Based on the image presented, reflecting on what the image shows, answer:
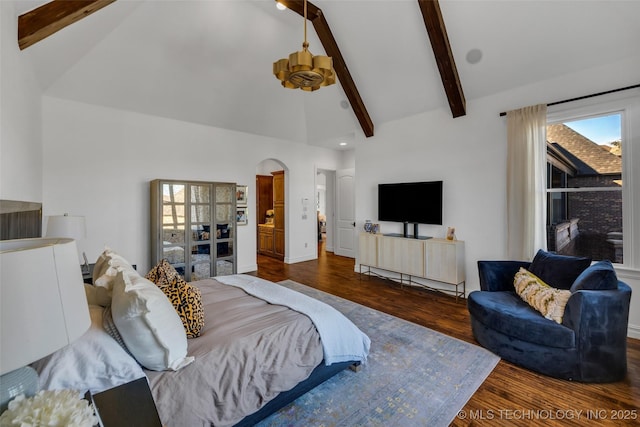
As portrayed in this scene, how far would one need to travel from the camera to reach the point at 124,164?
4258 mm

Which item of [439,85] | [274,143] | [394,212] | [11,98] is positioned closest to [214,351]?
[11,98]

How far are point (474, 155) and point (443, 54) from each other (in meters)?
1.43

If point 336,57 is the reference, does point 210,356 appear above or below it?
below

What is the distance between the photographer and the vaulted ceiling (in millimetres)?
2963

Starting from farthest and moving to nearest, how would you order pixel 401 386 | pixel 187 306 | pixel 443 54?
pixel 443 54
pixel 401 386
pixel 187 306

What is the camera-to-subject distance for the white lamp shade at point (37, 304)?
61 cm

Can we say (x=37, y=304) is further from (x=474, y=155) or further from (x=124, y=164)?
(x=474, y=155)

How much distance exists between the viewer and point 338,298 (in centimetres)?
406

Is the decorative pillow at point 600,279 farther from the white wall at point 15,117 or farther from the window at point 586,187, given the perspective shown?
the white wall at point 15,117

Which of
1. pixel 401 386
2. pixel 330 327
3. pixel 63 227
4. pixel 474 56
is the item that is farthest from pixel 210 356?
pixel 474 56

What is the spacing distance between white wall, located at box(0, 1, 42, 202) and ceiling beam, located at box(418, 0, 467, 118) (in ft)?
12.1

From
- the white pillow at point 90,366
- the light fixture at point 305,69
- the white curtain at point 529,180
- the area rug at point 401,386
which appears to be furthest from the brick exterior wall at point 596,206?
the white pillow at point 90,366

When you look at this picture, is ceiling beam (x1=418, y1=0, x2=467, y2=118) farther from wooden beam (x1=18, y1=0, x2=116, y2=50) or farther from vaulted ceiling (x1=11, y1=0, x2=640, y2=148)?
wooden beam (x1=18, y1=0, x2=116, y2=50)

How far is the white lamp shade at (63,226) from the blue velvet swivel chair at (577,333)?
4.07 metres
